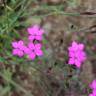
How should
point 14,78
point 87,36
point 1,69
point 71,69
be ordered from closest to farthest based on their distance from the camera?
point 71,69 → point 1,69 → point 14,78 → point 87,36

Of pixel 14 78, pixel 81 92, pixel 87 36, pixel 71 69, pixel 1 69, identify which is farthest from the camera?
pixel 87 36

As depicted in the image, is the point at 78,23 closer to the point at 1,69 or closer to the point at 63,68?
the point at 1,69

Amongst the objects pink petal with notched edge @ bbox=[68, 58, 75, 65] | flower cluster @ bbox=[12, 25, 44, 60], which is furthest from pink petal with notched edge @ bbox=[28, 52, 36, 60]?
pink petal with notched edge @ bbox=[68, 58, 75, 65]

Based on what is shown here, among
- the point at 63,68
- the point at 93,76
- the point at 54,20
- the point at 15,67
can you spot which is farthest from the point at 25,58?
the point at 54,20

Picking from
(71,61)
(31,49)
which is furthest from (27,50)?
(71,61)

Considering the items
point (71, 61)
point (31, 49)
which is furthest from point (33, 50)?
point (71, 61)

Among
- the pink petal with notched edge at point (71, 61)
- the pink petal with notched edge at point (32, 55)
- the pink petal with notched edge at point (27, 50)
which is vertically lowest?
the pink petal with notched edge at point (71, 61)

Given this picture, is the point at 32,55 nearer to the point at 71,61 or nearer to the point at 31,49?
the point at 31,49

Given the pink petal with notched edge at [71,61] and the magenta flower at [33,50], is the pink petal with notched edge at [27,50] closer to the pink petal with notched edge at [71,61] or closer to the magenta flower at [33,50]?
the magenta flower at [33,50]

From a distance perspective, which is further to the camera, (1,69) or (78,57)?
(1,69)

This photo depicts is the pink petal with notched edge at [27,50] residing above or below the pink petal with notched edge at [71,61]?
above

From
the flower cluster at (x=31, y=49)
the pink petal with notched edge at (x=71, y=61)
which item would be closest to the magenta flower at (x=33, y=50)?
the flower cluster at (x=31, y=49)
